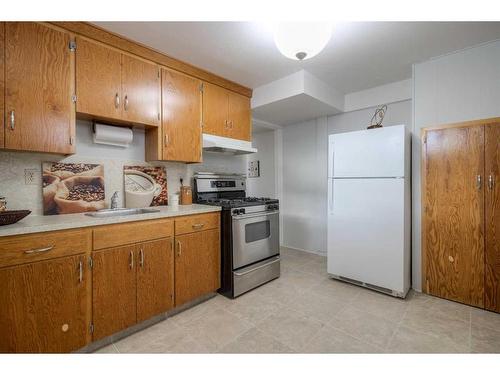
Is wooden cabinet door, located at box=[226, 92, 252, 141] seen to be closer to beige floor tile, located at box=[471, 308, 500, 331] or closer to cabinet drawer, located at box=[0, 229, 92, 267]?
cabinet drawer, located at box=[0, 229, 92, 267]

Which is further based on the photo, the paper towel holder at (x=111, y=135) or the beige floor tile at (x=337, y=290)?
the beige floor tile at (x=337, y=290)

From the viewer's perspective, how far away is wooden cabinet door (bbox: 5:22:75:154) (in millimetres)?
1491

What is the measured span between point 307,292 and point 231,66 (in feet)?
8.33

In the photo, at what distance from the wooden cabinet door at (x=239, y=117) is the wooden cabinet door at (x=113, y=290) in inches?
70.8

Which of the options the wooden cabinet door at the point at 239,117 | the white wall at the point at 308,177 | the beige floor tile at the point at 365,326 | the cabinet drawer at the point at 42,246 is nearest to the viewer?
the cabinet drawer at the point at 42,246

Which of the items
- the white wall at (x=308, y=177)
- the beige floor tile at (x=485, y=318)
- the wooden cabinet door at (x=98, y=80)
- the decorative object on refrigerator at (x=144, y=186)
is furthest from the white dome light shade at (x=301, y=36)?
the beige floor tile at (x=485, y=318)

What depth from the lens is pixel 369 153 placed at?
244 cm

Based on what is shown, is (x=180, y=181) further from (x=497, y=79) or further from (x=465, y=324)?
(x=497, y=79)

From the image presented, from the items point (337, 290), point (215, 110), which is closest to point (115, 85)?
point (215, 110)

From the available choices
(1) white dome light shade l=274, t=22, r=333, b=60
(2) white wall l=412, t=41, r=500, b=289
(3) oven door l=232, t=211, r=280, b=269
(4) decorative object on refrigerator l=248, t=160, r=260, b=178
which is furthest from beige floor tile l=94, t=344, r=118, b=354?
(4) decorative object on refrigerator l=248, t=160, r=260, b=178

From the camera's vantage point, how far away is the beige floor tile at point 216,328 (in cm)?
168

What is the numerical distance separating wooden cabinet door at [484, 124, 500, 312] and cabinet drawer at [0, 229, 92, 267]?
3229 mm

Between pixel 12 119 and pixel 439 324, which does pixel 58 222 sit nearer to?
pixel 12 119

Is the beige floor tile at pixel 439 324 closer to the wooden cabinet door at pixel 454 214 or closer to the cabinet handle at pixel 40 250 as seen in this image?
the wooden cabinet door at pixel 454 214
